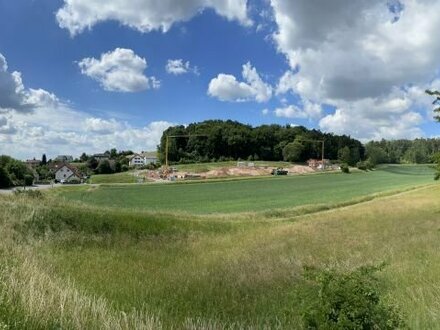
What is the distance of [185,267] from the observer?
14.9 metres

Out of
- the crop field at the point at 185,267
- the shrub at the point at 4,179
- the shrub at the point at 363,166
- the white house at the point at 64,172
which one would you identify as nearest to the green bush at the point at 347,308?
the crop field at the point at 185,267

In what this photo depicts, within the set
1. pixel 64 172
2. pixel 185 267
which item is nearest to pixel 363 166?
pixel 64 172

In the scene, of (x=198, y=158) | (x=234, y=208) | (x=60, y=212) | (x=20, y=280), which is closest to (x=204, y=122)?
(x=198, y=158)

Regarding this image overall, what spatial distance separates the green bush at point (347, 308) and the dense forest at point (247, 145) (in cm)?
15248

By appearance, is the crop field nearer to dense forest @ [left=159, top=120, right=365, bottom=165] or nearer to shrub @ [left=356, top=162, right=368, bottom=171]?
shrub @ [left=356, top=162, right=368, bottom=171]

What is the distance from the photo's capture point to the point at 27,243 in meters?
16.0

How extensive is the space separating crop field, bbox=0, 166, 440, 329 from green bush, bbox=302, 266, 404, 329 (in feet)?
0.74

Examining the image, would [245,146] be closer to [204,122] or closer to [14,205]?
[204,122]

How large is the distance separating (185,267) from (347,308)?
9.86 meters

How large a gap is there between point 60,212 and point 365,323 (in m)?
17.4

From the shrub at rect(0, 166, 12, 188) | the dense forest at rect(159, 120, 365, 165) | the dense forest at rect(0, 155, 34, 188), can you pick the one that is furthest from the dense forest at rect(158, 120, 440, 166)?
the shrub at rect(0, 166, 12, 188)

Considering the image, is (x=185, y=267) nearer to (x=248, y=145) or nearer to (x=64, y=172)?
(x=64, y=172)

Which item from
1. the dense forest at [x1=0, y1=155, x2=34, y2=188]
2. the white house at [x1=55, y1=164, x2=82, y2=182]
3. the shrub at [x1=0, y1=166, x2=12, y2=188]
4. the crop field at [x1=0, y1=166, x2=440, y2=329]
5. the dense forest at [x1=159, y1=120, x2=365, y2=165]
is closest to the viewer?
the crop field at [x1=0, y1=166, x2=440, y2=329]

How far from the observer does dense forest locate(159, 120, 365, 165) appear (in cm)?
16338
